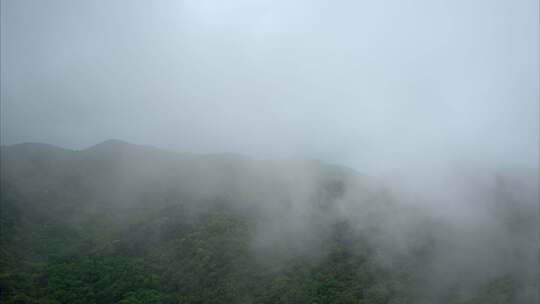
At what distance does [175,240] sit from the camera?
148ft

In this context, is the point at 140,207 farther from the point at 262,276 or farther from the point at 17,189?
the point at 262,276

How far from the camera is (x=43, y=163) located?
187 ft

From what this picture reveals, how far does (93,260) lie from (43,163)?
22.7 m

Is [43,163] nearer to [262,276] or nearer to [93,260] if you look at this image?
[93,260]

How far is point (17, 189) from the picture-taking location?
51719 mm

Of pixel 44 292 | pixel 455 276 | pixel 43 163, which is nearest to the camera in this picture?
pixel 44 292

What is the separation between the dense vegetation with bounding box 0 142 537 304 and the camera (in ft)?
121

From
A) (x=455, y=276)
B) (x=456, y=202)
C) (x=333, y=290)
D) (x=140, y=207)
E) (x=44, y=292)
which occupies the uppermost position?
(x=456, y=202)

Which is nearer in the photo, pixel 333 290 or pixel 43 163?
pixel 333 290

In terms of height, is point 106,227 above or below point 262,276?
above

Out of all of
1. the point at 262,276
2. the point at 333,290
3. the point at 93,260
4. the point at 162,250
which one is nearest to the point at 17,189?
the point at 93,260

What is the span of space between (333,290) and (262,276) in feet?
23.5

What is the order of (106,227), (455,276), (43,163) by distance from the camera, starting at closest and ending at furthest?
(455,276), (106,227), (43,163)

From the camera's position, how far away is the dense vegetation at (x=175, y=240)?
121ft
